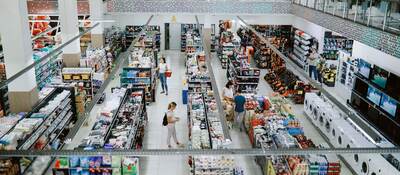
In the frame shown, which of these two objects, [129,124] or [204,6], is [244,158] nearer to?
[129,124]

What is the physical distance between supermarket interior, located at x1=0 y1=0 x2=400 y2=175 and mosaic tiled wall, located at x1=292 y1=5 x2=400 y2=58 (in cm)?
5

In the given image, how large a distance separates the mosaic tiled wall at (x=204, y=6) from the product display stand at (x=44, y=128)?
30.2 feet

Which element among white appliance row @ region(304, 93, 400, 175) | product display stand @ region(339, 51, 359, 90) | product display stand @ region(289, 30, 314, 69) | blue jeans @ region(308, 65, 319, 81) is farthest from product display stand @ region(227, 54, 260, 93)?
product display stand @ region(289, 30, 314, 69)

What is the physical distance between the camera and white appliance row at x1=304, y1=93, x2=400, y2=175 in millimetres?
9219

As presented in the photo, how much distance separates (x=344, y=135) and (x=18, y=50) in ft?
28.4

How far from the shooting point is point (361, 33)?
11.9 m

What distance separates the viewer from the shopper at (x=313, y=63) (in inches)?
706

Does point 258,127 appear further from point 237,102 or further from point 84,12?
point 84,12

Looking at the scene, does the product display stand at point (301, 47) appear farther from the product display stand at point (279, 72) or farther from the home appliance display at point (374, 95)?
the home appliance display at point (374, 95)

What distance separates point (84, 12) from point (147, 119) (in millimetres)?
10802

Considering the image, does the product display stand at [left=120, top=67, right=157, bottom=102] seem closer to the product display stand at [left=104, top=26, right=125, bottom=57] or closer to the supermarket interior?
the supermarket interior

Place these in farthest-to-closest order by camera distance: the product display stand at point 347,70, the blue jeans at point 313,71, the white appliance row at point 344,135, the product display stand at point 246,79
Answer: the blue jeans at point 313,71 → the product display stand at point 246,79 → the product display stand at point 347,70 → the white appliance row at point 344,135

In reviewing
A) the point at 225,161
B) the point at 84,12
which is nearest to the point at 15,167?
the point at 225,161

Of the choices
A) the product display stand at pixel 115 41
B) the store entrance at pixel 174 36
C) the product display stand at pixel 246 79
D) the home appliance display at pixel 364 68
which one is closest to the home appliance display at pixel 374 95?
the home appliance display at pixel 364 68
